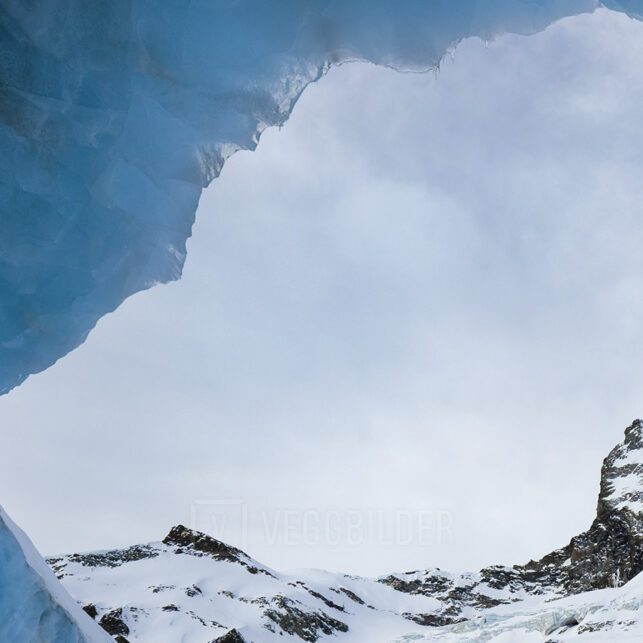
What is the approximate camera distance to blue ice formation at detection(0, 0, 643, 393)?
233 inches

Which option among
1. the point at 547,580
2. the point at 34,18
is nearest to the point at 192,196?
the point at 34,18

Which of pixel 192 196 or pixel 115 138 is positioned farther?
pixel 192 196

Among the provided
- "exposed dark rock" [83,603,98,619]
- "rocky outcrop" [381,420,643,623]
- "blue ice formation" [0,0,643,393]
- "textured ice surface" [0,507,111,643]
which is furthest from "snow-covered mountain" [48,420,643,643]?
"blue ice formation" [0,0,643,393]

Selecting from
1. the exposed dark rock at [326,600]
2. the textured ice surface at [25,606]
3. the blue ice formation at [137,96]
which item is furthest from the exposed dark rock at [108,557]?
the blue ice formation at [137,96]

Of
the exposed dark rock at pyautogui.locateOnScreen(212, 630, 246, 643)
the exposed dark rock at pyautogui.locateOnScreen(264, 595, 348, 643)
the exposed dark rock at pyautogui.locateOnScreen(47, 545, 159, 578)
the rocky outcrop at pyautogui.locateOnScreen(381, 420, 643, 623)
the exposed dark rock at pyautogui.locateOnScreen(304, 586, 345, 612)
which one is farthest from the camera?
the rocky outcrop at pyautogui.locateOnScreen(381, 420, 643, 623)

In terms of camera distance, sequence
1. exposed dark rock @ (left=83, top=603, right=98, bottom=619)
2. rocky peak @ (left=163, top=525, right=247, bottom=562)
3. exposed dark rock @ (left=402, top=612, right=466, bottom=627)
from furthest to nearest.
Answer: exposed dark rock @ (left=402, top=612, right=466, bottom=627) → rocky peak @ (left=163, top=525, right=247, bottom=562) → exposed dark rock @ (left=83, top=603, right=98, bottom=619)

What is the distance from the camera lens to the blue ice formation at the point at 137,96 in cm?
592

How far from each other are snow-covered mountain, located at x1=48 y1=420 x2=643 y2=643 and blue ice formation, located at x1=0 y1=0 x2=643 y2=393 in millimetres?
24932

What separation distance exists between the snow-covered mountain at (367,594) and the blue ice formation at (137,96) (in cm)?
2493

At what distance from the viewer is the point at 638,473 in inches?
3415

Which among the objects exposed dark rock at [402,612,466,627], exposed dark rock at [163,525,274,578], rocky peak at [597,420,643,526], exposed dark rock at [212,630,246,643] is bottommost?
exposed dark rock at [212,630,246,643]

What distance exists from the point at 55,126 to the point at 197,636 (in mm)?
40810

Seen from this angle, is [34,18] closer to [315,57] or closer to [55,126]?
[55,126]

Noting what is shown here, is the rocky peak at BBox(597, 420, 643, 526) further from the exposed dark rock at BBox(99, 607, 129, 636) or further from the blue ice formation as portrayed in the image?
the blue ice formation
